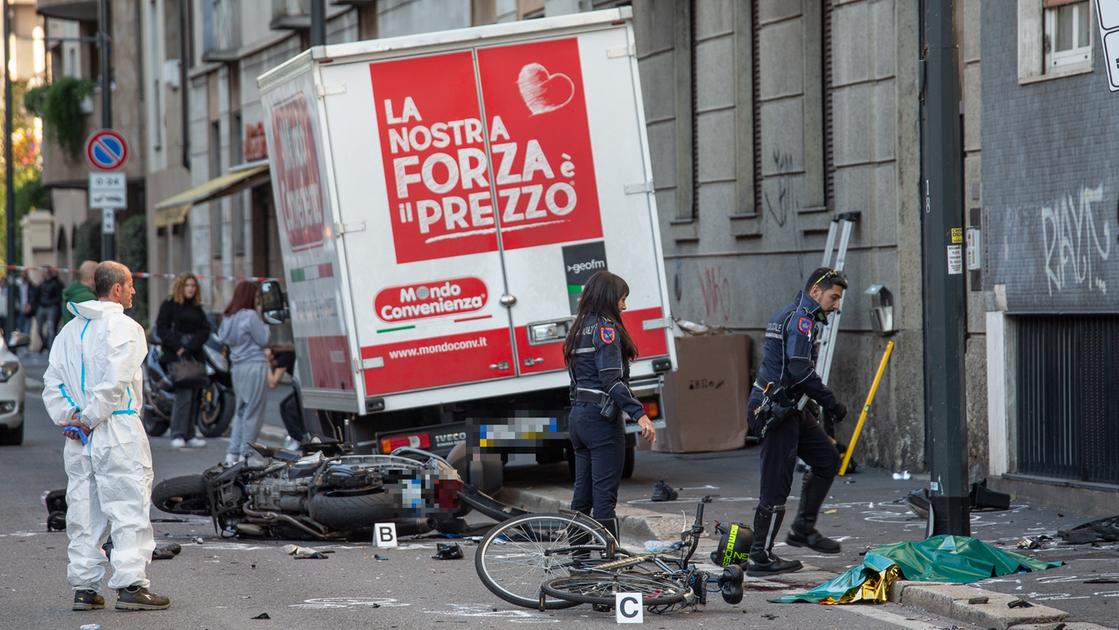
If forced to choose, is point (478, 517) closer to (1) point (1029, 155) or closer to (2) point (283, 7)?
(1) point (1029, 155)

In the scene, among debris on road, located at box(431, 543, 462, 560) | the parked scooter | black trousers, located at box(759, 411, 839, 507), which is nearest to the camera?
black trousers, located at box(759, 411, 839, 507)

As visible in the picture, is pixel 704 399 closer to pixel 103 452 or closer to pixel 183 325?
pixel 183 325

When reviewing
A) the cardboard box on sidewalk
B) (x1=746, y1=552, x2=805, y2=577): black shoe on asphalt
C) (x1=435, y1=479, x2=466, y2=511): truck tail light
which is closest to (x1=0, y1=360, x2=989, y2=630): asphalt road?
(x1=435, y1=479, x2=466, y2=511): truck tail light

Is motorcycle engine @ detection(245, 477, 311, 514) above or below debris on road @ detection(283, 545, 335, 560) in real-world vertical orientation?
above

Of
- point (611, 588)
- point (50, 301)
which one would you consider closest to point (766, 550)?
point (611, 588)

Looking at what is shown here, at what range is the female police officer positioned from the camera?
9.33 metres

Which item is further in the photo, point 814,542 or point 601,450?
point 814,542

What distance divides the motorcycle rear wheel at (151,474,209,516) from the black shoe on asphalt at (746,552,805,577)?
143 inches

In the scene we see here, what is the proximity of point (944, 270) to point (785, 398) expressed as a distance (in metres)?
1.07

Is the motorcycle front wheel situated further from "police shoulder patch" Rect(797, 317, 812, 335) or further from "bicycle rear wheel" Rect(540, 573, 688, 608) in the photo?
"bicycle rear wheel" Rect(540, 573, 688, 608)

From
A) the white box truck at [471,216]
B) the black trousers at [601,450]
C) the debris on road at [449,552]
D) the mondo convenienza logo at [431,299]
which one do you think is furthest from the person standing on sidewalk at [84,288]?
Result: the black trousers at [601,450]

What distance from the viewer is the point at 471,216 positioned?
12453mm

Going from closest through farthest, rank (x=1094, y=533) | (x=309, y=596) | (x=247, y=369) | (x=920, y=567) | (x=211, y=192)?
→ (x=920, y=567) → (x=309, y=596) → (x=1094, y=533) → (x=247, y=369) → (x=211, y=192)

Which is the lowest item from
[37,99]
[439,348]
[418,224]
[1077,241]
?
[439,348]
